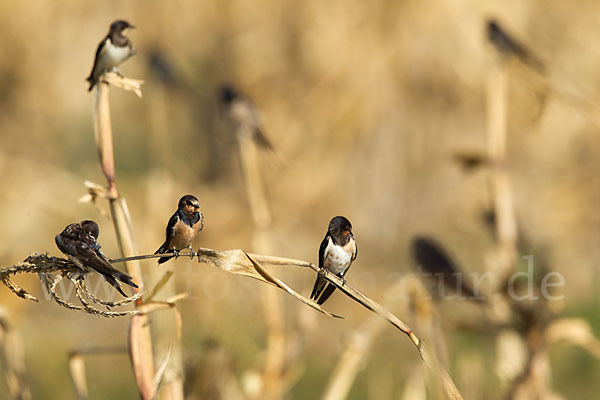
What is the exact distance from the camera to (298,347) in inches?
75.9

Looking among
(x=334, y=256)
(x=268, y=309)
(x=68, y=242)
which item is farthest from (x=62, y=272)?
(x=268, y=309)

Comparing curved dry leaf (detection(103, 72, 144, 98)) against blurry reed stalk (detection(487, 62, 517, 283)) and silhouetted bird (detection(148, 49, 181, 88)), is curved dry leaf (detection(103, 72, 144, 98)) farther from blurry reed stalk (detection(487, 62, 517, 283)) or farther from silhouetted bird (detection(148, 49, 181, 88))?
silhouetted bird (detection(148, 49, 181, 88))

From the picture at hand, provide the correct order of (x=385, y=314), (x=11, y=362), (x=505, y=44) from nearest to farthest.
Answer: (x=385, y=314), (x=11, y=362), (x=505, y=44)

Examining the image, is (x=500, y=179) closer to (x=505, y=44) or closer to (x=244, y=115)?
(x=505, y=44)

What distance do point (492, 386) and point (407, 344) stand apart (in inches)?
20.1

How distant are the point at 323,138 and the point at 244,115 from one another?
2.83 meters

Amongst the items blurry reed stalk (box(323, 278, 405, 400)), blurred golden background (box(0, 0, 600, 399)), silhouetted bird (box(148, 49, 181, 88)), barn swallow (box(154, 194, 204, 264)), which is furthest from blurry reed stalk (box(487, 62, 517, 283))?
blurred golden background (box(0, 0, 600, 399))

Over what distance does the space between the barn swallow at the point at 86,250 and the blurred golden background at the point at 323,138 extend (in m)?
2.61

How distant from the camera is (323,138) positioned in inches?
184

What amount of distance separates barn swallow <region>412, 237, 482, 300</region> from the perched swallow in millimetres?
854

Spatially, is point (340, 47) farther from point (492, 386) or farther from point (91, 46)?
point (492, 386)

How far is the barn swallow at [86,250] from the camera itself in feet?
2.33

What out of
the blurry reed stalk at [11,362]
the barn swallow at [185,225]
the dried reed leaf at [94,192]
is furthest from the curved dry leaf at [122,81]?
the blurry reed stalk at [11,362]

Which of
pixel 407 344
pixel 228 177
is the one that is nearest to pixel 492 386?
pixel 407 344
